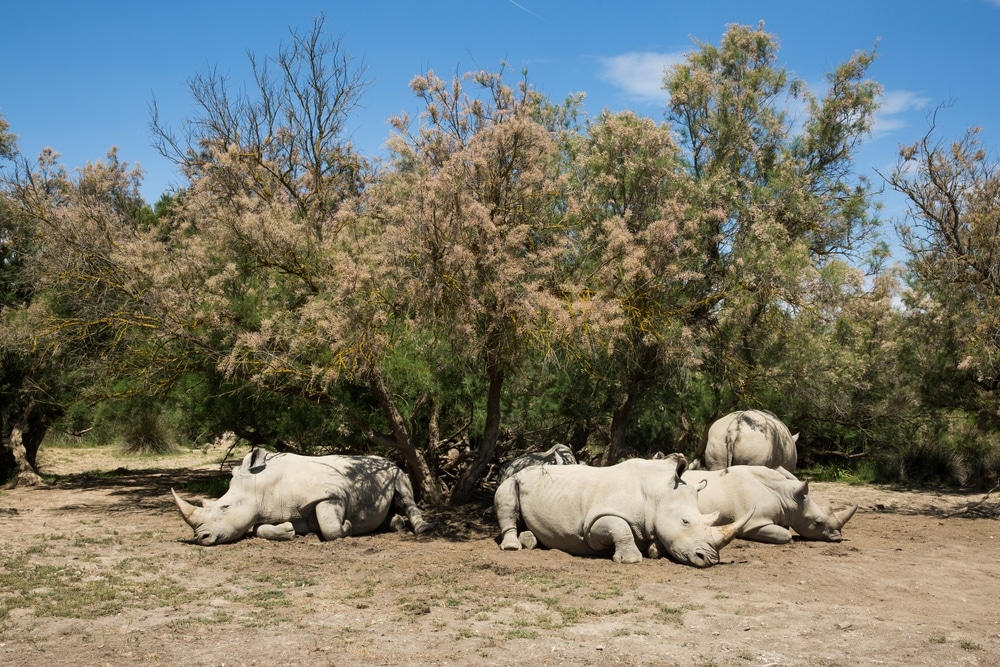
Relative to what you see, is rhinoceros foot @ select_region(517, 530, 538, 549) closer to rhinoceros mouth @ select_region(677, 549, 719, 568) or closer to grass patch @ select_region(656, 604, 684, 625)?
rhinoceros mouth @ select_region(677, 549, 719, 568)

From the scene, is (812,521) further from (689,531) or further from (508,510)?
(508,510)

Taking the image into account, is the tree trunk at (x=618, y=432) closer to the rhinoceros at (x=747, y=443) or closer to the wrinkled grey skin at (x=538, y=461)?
the rhinoceros at (x=747, y=443)

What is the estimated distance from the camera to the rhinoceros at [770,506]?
10.9 meters

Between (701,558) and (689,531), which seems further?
(689,531)

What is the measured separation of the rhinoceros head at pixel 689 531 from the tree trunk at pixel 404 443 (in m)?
4.09

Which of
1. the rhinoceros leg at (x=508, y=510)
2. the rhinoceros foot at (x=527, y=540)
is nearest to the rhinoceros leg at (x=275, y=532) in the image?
the rhinoceros leg at (x=508, y=510)

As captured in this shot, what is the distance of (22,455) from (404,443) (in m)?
8.75

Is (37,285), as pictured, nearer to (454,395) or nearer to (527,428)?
(454,395)

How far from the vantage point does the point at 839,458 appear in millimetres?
20297

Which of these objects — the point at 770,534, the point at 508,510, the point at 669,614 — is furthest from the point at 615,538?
the point at 669,614

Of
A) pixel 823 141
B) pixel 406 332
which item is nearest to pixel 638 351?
pixel 406 332

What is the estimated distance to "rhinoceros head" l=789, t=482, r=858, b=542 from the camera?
1099 cm

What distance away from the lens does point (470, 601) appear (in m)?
7.96

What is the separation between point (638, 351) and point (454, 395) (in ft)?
9.67
